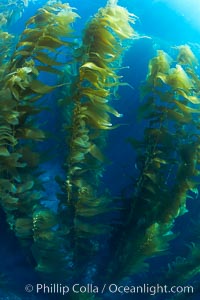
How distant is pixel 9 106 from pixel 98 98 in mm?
719

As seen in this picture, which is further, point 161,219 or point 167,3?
point 167,3

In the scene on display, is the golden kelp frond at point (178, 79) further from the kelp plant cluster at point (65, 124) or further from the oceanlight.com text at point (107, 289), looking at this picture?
the oceanlight.com text at point (107, 289)

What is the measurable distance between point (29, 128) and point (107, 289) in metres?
2.49

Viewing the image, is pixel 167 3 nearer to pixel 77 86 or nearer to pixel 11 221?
pixel 77 86

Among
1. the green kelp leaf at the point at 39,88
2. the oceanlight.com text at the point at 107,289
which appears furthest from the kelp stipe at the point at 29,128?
the oceanlight.com text at the point at 107,289

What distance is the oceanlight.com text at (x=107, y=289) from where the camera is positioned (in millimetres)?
3658

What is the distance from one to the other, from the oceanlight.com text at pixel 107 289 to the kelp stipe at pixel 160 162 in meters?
0.62

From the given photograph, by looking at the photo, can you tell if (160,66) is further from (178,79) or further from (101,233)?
(101,233)

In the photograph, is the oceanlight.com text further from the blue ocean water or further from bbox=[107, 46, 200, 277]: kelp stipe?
bbox=[107, 46, 200, 277]: kelp stipe

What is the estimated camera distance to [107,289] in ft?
13.0

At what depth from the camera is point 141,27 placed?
630cm

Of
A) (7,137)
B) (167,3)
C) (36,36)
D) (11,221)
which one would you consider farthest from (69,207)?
(167,3)

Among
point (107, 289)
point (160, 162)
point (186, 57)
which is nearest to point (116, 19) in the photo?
point (186, 57)

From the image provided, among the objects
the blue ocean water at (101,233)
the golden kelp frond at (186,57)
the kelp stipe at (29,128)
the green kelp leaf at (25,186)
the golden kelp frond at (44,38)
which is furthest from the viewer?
the golden kelp frond at (186,57)
